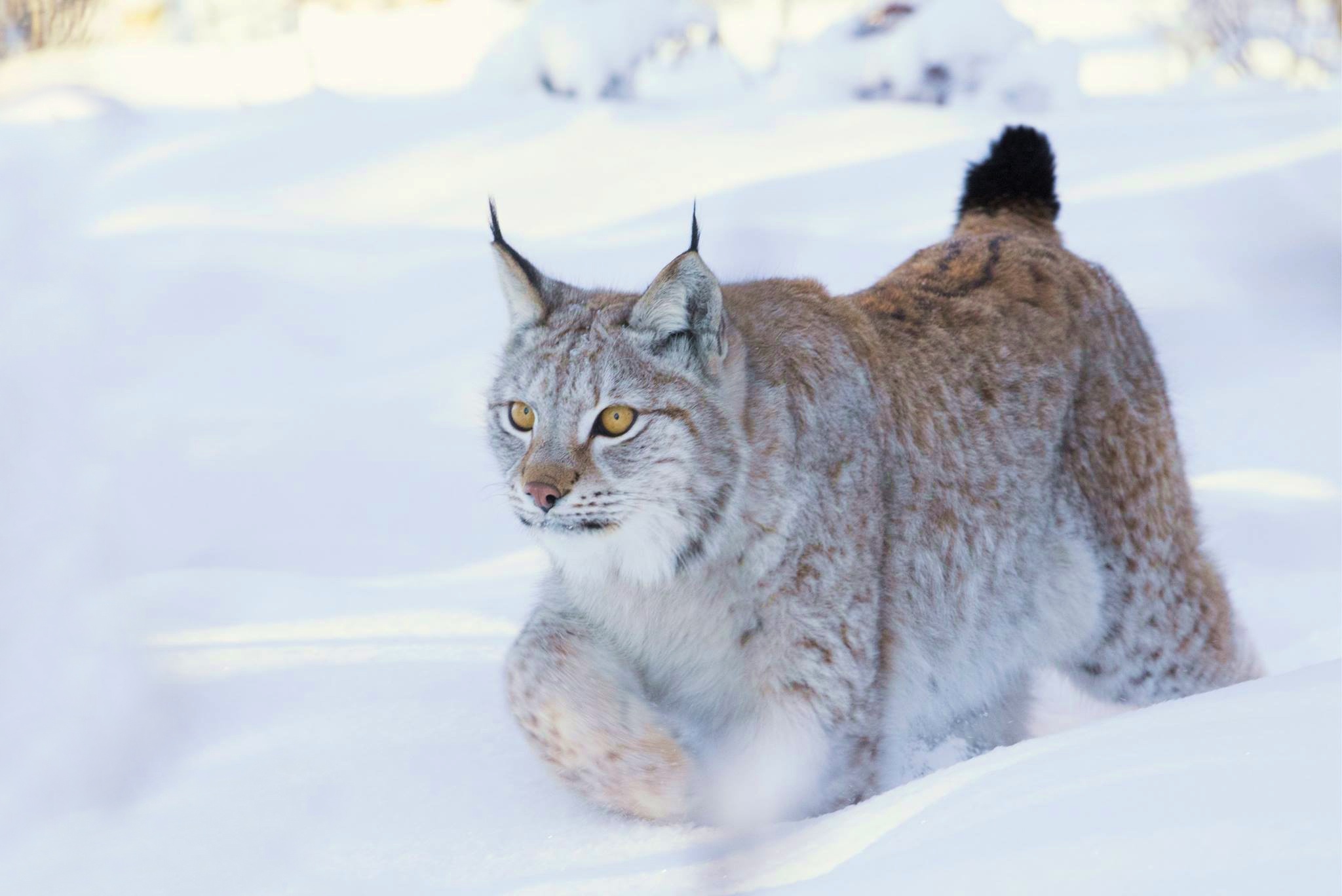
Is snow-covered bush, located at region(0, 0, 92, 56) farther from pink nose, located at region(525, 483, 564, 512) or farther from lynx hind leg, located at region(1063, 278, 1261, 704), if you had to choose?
lynx hind leg, located at region(1063, 278, 1261, 704)

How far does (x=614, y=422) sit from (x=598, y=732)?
2.10 feet

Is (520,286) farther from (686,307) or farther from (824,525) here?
(824,525)

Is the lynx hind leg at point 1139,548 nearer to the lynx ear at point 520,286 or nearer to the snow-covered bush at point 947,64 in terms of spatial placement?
the lynx ear at point 520,286

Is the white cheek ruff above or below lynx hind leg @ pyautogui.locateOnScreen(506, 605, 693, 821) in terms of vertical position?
above

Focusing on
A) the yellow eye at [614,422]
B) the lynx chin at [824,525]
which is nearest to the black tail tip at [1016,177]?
the lynx chin at [824,525]

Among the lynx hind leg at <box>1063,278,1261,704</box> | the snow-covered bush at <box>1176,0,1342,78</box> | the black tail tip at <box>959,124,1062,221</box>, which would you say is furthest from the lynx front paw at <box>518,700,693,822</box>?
the snow-covered bush at <box>1176,0,1342,78</box>

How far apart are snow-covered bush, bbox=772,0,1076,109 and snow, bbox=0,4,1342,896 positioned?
10.3 inches

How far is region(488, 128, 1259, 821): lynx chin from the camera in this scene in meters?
2.86

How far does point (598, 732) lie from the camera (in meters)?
2.87

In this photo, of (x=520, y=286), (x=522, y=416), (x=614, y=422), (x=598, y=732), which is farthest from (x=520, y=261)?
(x=598, y=732)

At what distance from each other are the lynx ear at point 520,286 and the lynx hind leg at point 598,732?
0.74m

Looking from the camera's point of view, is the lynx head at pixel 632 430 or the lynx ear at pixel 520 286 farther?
the lynx ear at pixel 520 286

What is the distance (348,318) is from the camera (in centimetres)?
670

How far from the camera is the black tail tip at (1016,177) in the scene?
13.6 ft
